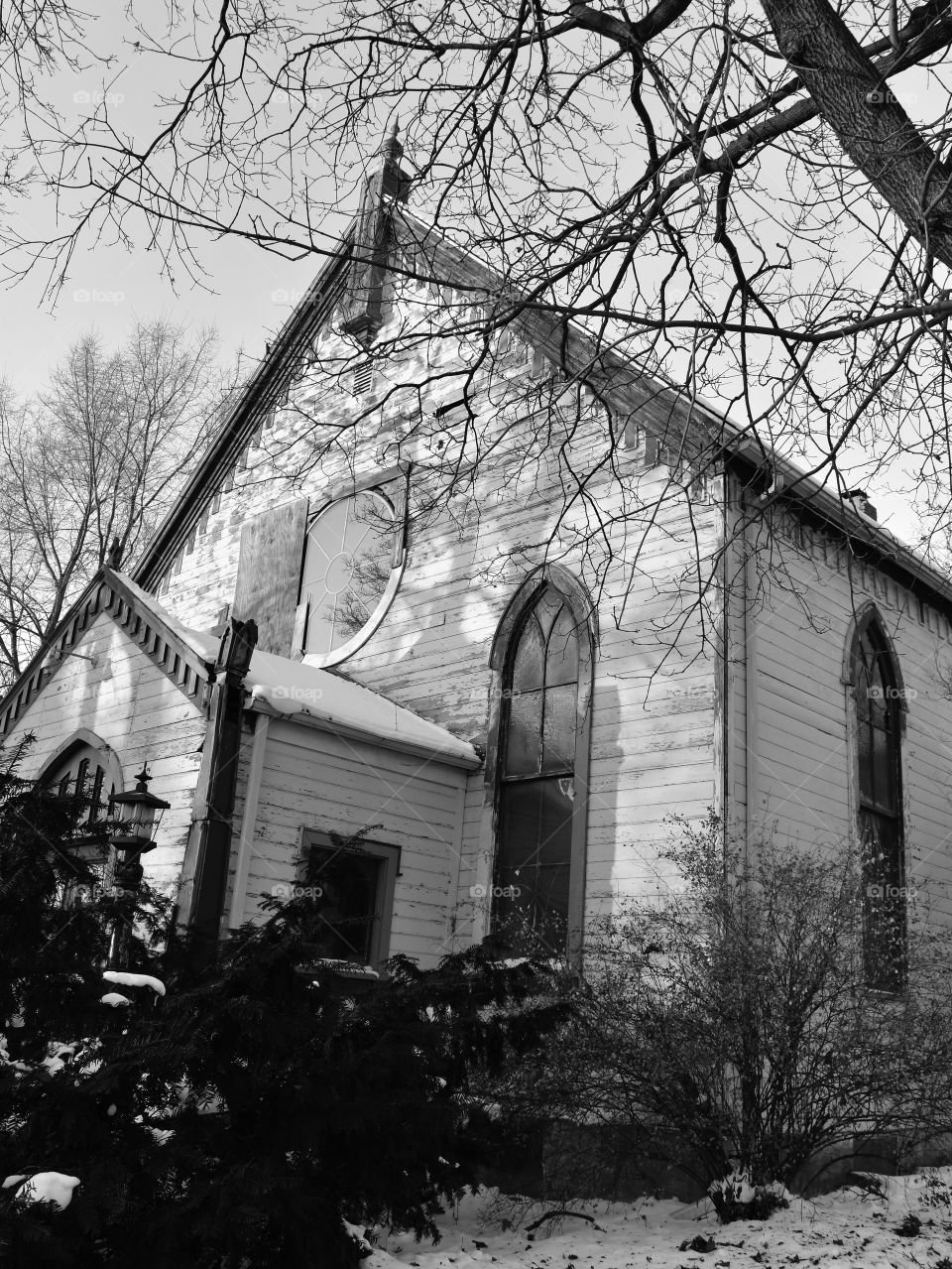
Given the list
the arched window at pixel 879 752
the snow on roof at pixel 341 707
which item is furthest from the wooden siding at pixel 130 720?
the arched window at pixel 879 752

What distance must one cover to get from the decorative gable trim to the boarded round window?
272cm

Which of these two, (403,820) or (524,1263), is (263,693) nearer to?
(403,820)

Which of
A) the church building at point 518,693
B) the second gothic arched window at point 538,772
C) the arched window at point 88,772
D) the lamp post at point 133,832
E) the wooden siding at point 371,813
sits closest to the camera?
the lamp post at point 133,832

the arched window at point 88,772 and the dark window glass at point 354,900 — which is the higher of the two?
the arched window at point 88,772

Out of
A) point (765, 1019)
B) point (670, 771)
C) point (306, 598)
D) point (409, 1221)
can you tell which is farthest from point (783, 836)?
point (306, 598)

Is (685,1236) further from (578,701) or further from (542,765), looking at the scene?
(578,701)

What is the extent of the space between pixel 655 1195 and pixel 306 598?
8080mm

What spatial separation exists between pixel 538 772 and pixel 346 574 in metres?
4.05

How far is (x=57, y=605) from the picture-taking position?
77.3ft

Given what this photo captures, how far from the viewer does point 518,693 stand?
11641 mm

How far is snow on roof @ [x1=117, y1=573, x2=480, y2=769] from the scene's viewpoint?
33.3 ft

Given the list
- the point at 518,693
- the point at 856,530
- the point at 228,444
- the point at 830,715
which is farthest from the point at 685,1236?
the point at 228,444

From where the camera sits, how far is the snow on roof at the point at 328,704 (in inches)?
400

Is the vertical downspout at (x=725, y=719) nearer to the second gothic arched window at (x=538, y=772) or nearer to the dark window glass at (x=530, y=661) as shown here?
the second gothic arched window at (x=538, y=772)
